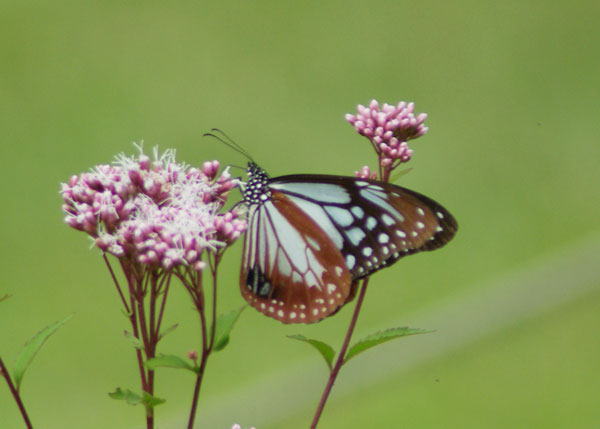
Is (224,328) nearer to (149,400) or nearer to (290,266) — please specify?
(149,400)

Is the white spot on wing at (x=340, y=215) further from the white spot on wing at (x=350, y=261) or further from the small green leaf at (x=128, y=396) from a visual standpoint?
the small green leaf at (x=128, y=396)

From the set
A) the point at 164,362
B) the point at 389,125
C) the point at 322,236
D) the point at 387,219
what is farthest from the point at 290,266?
the point at 164,362

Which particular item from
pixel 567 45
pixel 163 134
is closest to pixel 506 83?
pixel 567 45

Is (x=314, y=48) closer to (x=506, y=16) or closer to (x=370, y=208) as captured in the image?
(x=506, y=16)

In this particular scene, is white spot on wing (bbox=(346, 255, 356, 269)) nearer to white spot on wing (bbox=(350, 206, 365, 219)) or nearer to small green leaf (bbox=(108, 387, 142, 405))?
white spot on wing (bbox=(350, 206, 365, 219))

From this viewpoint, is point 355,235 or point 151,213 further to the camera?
point 355,235

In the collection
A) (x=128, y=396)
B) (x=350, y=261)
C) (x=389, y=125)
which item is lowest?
(x=128, y=396)
